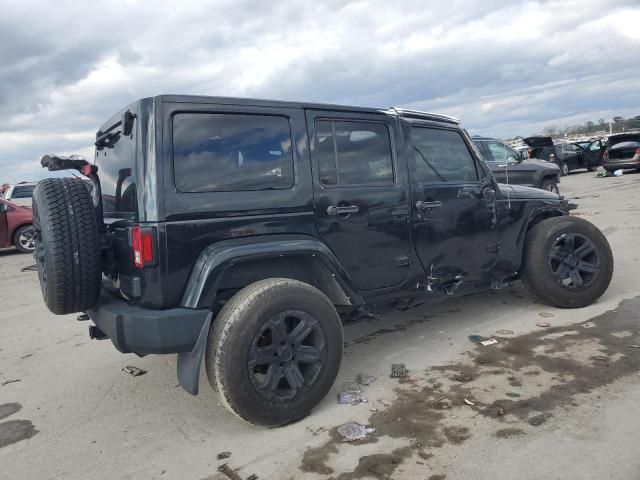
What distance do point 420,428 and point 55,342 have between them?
379cm

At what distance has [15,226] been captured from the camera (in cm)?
1185

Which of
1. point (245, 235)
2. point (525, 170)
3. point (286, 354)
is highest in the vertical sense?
point (525, 170)

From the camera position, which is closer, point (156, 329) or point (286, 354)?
point (156, 329)

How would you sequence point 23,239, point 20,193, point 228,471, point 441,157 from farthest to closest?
point 20,193, point 23,239, point 441,157, point 228,471

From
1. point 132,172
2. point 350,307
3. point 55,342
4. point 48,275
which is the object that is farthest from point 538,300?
point 55,342

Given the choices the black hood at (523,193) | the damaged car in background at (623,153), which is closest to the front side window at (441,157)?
the black hood at (523,193)

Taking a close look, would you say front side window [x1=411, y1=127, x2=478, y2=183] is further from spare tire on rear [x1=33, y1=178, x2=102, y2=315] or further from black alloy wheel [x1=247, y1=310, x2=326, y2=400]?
spare tire on rear [x1=33, y1=178, x2=102, y2=315]

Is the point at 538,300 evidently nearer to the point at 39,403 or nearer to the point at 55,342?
the point at 39,403

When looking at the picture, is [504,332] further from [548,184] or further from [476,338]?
[548,184]

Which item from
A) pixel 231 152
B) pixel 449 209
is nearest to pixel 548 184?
pixel 449 209

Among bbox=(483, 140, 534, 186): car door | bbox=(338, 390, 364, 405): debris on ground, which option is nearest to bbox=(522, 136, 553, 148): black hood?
bbox=(483, 140, 534, 186): car door

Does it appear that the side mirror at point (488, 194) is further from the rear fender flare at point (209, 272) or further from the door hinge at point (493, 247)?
the rear fender flare at point (209, 272)

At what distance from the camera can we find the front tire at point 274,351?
9.46 ft

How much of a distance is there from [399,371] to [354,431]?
2.83ft
